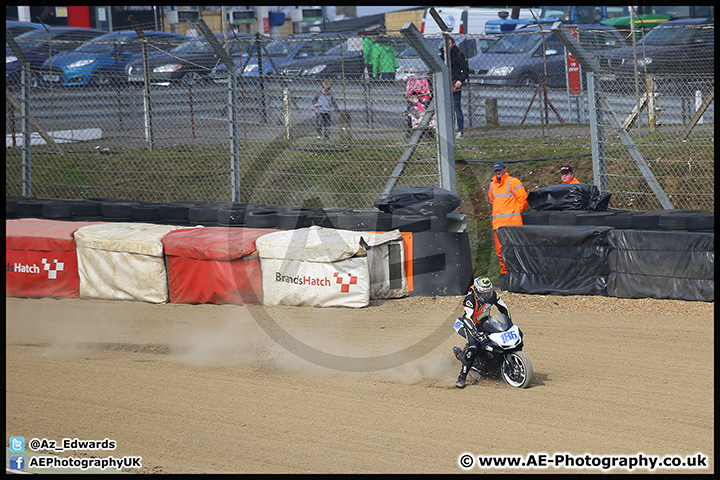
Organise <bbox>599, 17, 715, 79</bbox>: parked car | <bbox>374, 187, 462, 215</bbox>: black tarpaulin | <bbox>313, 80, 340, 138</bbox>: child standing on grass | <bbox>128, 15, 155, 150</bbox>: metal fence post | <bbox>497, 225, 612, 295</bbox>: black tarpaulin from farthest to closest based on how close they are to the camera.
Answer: <bbox>599, 17, 715, 79</bbox>: parked car < <bbox>128, 15, 155, 150</bbox>: metal fence post < <bbox>313, 80, 340, 138</bbox>: child standing on grass < <bbox>374, 187, 462, 215</bbox>: black tarpaulin < <bbox>497, 225, 612, 295</bbox>: black tarpaulin

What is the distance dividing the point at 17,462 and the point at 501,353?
397cm

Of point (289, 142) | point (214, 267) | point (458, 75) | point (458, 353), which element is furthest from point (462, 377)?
point (458, 75)

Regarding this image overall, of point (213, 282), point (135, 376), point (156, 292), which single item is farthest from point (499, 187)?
point (135, 376)

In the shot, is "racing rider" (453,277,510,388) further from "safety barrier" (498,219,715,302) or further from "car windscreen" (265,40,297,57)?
"car windscreen" (265,40,297,57)

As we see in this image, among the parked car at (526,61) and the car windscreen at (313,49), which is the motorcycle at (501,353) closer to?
the parked car at (526,61)

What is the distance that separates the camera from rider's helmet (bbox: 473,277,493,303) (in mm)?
6637

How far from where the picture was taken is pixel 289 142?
1202 centimetres

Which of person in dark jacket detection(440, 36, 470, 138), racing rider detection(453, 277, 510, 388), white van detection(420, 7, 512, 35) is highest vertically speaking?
white van detection(420, 7, 512, 35)

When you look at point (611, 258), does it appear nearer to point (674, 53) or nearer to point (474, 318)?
point (474, 318)

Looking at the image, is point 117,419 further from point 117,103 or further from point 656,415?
point 117,103

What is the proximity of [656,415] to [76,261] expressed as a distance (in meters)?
7.78

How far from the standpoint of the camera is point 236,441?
540cm

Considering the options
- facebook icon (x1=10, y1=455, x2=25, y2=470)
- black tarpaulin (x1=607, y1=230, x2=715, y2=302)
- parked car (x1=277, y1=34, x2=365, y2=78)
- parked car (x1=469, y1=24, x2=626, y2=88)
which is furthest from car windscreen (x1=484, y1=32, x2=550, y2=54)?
facebook icon (x1=10, y1=455, x2=25, y2=470)

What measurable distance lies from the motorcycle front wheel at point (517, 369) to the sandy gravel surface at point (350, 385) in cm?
13
